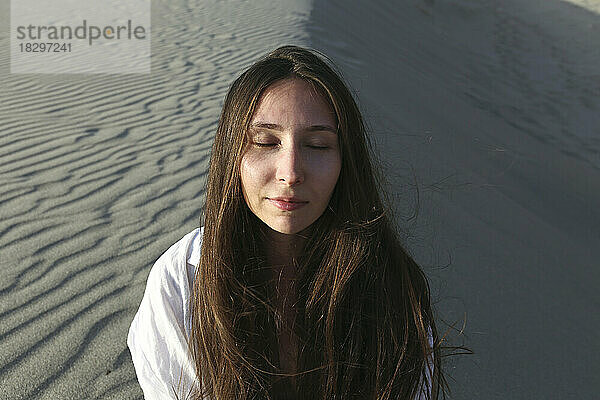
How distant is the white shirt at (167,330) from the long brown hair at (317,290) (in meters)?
0.04

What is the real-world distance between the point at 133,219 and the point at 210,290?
8.93ft

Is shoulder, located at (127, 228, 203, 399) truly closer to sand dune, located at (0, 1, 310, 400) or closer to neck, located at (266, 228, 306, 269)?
neck, located at (266, 228, 306, 269)

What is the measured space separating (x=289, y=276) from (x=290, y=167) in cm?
40

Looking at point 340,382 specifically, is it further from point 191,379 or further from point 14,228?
point 14,228

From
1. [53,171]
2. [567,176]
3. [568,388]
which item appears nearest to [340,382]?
[568,388]

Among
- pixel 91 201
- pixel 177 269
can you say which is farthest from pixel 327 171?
pixel 91 201

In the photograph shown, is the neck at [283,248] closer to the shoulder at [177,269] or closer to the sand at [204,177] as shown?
the shoulder at [177,269]

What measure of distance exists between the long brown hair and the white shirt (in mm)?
43

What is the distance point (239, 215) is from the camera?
70.5 inches

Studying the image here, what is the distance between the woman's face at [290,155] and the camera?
65.7 inches

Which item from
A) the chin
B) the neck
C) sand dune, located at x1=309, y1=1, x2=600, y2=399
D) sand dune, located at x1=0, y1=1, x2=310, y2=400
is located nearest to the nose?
the chin

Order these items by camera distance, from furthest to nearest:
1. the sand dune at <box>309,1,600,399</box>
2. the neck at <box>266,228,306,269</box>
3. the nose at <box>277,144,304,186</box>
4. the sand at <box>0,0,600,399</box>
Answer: the sand dune at <box>309,1,600,399</box>
the sand at <box>0,0,600,399</box>
the neck at <box>266,228,306,269</box>
the nose at <box>277,144,304,186</box>

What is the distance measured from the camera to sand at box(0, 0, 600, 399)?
327cm

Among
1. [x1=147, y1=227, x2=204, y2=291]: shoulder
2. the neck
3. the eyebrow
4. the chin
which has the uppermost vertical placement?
the eyebrow
